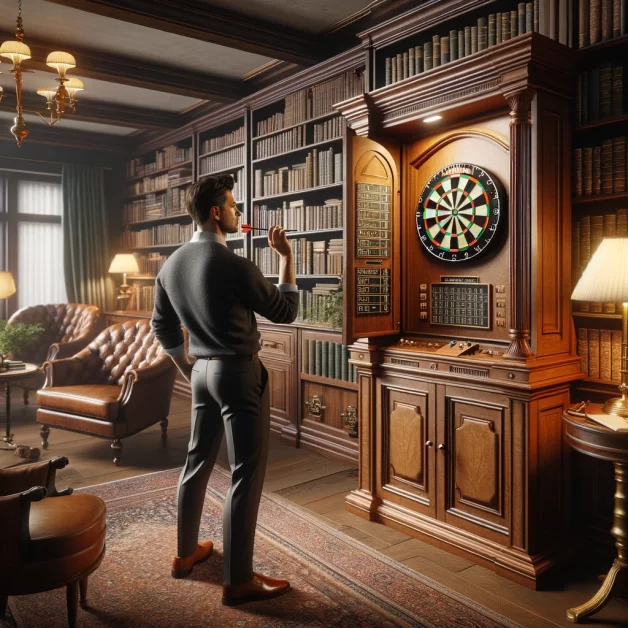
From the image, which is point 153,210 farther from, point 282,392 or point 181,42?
point 282,392

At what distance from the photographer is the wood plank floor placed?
2395 millimetres

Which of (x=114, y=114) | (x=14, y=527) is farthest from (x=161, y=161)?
(x=14, y=527)

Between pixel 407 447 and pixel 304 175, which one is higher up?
pixel 304 175

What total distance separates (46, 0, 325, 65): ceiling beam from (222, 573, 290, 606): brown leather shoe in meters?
3.27

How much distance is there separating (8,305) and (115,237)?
148 cm

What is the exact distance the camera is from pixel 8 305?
7102mm

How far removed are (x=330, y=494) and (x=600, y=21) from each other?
2.77 meters

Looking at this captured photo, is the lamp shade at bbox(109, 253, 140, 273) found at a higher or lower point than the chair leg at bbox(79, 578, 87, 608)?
higher

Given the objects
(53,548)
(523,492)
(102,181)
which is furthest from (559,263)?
(102,181)

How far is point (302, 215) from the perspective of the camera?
15.8 ft

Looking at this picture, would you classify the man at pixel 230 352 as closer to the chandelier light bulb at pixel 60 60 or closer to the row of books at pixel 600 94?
the row of books at pixel 600 94

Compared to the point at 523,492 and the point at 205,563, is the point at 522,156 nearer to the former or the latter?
the point at 523,492

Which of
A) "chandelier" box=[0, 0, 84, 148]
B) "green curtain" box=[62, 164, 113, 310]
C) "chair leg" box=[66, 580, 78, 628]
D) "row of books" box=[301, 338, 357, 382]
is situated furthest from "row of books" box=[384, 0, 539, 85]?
"green curtain" box=[62, 164, 113, 310]

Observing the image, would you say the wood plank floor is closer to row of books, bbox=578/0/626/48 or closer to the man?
the man
